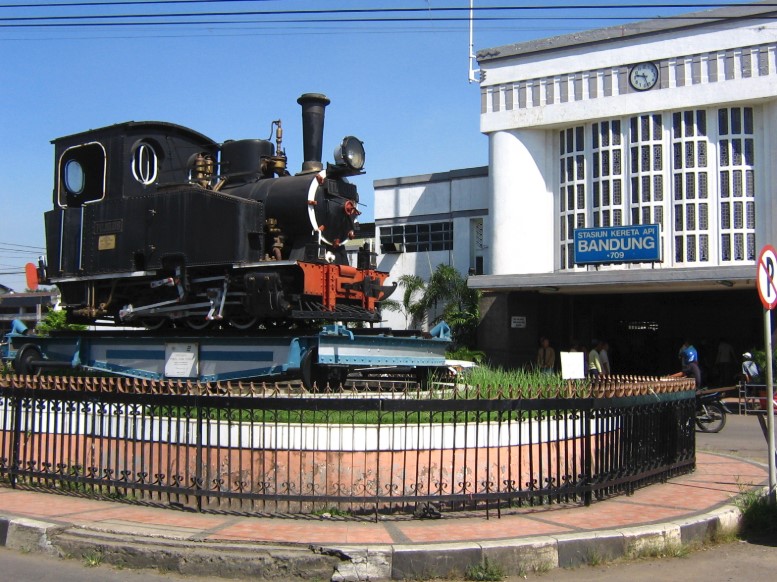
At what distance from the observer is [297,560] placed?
5953 mm

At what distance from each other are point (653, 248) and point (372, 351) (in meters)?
13.9

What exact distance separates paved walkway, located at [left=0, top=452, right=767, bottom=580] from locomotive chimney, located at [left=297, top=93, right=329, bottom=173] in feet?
21.0

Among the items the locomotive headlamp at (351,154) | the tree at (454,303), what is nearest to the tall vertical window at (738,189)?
the tree at (454,303)

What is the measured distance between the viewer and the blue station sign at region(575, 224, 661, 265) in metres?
22.3

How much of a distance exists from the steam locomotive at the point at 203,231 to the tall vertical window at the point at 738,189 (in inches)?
544

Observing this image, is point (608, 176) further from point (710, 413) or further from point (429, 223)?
point (710, 413)

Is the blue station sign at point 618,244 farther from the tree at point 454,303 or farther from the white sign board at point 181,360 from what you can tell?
the white sign board at point 181,360

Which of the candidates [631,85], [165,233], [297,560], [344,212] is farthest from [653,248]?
[297,560]

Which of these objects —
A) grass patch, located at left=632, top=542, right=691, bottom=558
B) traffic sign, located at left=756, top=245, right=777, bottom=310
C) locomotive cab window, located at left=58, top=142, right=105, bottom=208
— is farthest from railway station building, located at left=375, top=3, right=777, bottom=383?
grass patch, located at left=632, top=542, right=691, bottom=558

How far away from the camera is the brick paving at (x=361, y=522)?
647 centimetres

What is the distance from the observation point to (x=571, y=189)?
24.6 m

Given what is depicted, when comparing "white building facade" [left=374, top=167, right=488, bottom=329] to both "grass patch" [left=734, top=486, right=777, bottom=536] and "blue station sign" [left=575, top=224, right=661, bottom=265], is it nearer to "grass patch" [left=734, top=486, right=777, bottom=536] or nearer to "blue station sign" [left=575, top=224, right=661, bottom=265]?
"blue station sign" [left=575, top=224, right=661, bottom=265]

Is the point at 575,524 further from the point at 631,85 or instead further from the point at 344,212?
the point at 631,85

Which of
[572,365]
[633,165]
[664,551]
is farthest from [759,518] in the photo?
[633,165]
